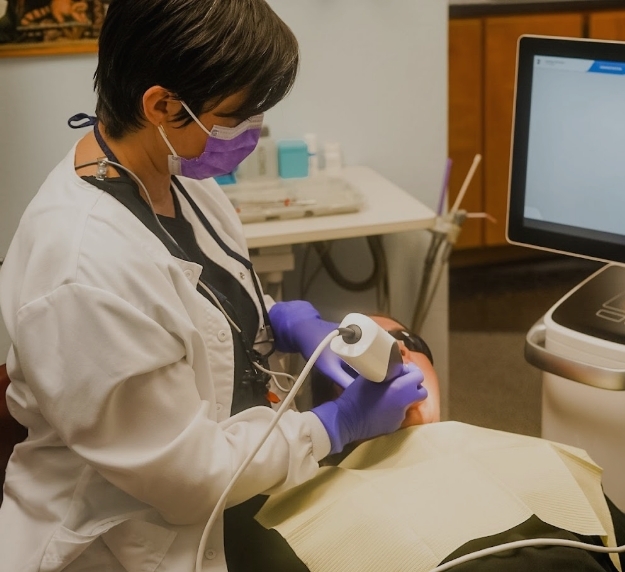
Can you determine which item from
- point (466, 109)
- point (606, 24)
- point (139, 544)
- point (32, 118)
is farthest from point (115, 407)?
point (606, 24)

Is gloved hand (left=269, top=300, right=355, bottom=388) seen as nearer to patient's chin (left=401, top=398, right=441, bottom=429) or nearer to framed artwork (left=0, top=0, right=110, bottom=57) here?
patient's chin (left=401, top=398, right=441, bottom=429)

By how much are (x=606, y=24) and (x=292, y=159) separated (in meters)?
1.70

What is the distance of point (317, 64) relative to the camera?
1923 mm

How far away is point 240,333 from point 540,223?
0.53 metres

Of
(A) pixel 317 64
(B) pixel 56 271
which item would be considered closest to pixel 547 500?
(B) pixel 56 271

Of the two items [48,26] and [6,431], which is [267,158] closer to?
[48,26]

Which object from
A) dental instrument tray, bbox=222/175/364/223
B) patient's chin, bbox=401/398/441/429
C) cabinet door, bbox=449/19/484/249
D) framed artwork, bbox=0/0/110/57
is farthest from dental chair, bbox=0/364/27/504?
cabinet door, bbox=449/19/484/249

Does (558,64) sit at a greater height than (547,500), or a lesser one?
greater

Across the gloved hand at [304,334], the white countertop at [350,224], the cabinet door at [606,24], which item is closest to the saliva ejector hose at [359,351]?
the gloved hand at [304,334]

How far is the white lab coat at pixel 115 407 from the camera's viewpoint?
0.94m

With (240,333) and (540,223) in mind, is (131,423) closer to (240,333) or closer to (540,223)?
(240,333)

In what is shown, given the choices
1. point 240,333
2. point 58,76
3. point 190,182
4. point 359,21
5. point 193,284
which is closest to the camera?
point 193,284

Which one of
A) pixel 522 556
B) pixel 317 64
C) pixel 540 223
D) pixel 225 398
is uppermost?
pixel 317 64

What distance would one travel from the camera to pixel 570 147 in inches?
51.3
